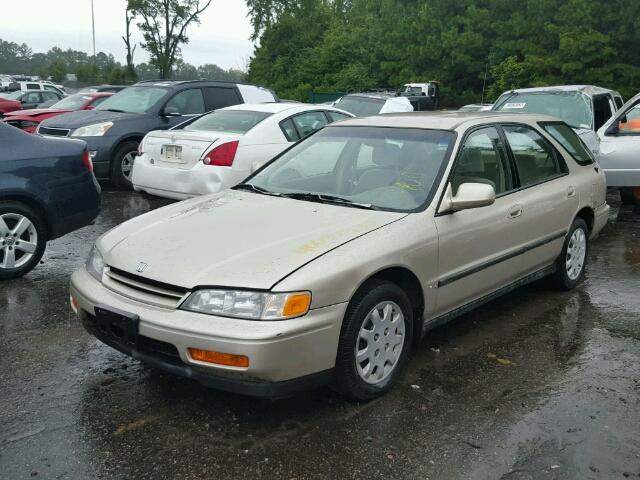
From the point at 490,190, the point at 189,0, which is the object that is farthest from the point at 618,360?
the point at 189,0

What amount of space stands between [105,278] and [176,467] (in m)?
1.14

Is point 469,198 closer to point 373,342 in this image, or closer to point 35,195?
point 373,342

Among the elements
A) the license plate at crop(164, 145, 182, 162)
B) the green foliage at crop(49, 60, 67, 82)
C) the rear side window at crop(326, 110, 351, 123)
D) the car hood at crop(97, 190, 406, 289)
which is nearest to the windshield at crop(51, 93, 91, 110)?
the license plate at crop(164, 145, 182, 162)

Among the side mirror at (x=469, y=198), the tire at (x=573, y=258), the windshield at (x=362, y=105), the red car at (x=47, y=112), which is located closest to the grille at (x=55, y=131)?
the red car at (x=47, y=112)

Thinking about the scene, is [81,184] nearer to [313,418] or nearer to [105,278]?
[105,278]

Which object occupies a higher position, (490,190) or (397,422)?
(490,190)

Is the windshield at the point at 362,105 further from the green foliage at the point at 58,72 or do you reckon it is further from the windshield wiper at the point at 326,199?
the green foliage at the point at 58,72

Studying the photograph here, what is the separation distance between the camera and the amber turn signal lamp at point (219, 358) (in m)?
3.12

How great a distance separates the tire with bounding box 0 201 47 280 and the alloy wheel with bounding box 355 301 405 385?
141 inches

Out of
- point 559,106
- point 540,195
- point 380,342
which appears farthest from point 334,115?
point 380,342

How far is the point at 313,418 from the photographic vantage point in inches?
139

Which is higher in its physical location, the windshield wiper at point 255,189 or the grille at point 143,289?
the windshield wiper at point 255,189

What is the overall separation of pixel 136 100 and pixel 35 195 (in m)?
5.54

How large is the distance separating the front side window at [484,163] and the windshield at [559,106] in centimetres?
584
